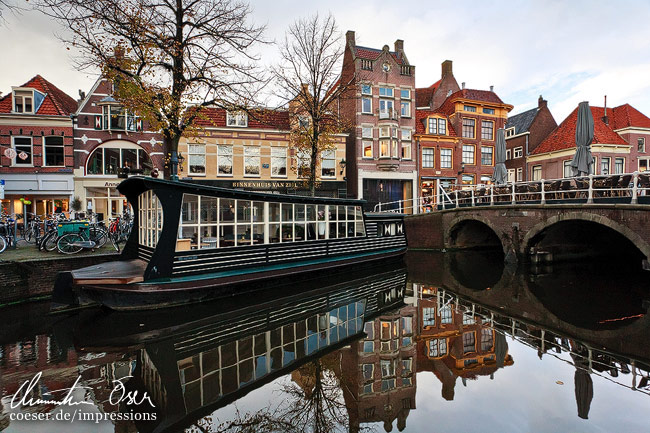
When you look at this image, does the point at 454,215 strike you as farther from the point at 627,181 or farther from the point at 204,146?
the point at 204,146

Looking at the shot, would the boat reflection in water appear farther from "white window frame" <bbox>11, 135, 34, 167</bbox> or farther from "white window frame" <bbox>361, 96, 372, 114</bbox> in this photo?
"white window frame" <bbox>361, 96, 372, 114</bbox>

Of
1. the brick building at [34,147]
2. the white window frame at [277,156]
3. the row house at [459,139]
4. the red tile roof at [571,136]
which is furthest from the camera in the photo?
the red tile roof at [571,136]

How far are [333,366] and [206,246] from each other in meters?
4.46

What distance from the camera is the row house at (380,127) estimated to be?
23.5 metres

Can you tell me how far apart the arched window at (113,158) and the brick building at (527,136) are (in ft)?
104

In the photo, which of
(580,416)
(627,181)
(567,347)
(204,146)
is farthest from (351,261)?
(204,146)

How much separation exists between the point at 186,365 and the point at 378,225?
906cm

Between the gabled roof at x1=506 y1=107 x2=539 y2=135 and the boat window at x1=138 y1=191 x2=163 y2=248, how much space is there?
34.2 meters

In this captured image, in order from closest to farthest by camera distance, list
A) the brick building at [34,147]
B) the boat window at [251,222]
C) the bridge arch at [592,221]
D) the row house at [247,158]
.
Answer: the boat window at [251,222], the bridge arch at [592,221], the brick building at [34,147], the row house at [247,158]

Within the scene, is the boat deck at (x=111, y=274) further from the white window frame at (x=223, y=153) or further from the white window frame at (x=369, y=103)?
the white window frame at (x=369, y=103)

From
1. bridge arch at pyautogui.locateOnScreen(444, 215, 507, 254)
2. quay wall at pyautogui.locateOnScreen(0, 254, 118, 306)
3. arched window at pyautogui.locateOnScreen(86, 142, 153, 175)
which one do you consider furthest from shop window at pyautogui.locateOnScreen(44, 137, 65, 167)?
bridge arch at pyautogui.locateOnScreen(444, 215, 507, 254)

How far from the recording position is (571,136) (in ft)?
87.6

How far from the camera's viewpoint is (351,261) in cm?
1166

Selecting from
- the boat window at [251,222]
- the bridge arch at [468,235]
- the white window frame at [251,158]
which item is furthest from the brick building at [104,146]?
the bridge arch at [468,235]
